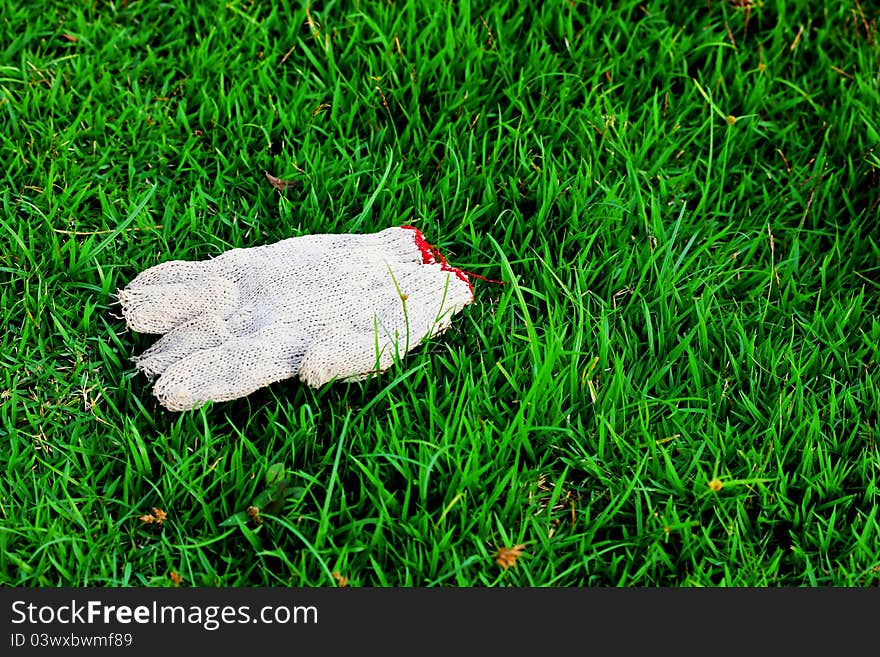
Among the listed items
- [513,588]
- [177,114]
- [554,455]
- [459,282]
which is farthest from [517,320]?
[177,114]

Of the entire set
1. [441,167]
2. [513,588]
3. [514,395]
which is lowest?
[513,588]

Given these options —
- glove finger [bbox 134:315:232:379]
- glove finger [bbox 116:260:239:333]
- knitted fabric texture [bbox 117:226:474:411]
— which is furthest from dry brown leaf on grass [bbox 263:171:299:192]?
glove finger [bbox 134:315:232:379]

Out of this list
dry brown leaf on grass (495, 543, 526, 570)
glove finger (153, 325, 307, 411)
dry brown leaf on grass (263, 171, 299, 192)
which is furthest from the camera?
dry brown leaf on grass (263, 171, 299, 192)

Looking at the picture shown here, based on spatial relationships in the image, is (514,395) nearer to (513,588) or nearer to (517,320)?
(517,320)

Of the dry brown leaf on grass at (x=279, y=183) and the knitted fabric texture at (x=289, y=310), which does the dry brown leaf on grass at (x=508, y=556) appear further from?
the dry brown leaf on grass at (x=279, y=183)

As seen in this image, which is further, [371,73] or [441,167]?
[371,73]

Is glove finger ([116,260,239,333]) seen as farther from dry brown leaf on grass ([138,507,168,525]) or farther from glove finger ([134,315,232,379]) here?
dry brown leaf on grass ([138,507,168,525])

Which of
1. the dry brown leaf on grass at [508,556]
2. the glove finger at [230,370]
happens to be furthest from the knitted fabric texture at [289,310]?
the dry brown leaf on grass at [508,556]

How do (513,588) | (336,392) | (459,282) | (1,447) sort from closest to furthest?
(513,588)
(1,447)
(336,392)
(459,282)
